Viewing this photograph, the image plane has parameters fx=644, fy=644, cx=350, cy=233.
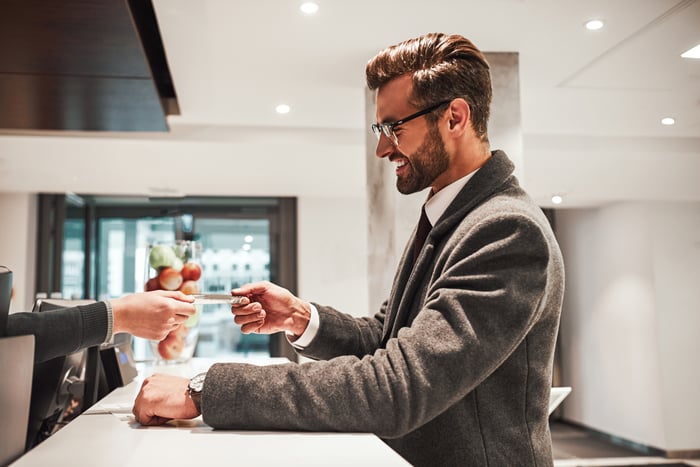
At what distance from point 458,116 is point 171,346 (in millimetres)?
1474

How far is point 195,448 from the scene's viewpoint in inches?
32.0

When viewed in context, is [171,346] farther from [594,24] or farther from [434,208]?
[594,24]

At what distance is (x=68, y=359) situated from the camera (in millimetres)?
1638

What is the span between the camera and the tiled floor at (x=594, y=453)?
231 inches

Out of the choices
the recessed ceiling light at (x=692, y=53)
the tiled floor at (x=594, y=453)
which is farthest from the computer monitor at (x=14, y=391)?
the tiled floor at (x=594, y=453)

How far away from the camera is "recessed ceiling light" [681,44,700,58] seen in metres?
3.19

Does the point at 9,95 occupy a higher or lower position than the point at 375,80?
higher

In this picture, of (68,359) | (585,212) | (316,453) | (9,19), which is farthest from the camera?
(585,212)

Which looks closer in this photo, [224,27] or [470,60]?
[470,60]

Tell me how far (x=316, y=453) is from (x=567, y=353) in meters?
7.36

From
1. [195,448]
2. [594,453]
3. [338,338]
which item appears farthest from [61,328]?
[594,453]

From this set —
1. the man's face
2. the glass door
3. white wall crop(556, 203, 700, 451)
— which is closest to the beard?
the man's face

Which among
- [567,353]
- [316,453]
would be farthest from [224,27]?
[567,353]

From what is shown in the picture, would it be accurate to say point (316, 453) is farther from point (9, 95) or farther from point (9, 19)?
point (9, 95)
